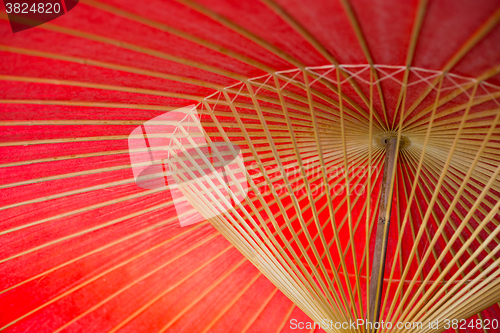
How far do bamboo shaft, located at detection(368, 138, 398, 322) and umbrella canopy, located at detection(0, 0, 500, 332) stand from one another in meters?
0.24

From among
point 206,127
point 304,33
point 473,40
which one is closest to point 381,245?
point 206,127

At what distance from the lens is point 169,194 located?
5645mm

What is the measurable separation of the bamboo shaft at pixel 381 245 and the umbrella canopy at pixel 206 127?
0.24 metres

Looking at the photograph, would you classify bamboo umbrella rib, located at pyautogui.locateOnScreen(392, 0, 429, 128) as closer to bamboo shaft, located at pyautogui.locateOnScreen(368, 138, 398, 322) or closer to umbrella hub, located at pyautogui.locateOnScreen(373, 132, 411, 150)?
bamboo shaft, located at pyautogui.locateOnScreen(368, 138, 398, 322)

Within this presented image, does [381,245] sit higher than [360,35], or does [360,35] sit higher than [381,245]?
[360,35]

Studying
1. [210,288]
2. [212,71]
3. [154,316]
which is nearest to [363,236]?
[210,288]

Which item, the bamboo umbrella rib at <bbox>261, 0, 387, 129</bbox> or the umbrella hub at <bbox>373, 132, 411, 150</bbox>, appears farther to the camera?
the umbrella hub at <bbox>373, 132, 411, 150</bbox>

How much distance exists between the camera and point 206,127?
4965mm

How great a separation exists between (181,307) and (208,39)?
16.0 ft

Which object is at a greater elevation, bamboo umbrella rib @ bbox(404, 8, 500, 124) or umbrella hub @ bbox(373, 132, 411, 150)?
bamboo umbrella rib @ bbox(404, 8, 500, 124)

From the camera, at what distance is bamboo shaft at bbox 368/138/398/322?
438 centimetres

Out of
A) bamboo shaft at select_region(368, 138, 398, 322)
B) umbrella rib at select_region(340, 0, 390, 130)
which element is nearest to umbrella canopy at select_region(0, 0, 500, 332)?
umbrella rib at select_region(340, 0, 390, 130)

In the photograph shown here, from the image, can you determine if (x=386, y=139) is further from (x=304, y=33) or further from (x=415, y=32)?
(x=304, y=33)

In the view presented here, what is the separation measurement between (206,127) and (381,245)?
2884 millimetres
